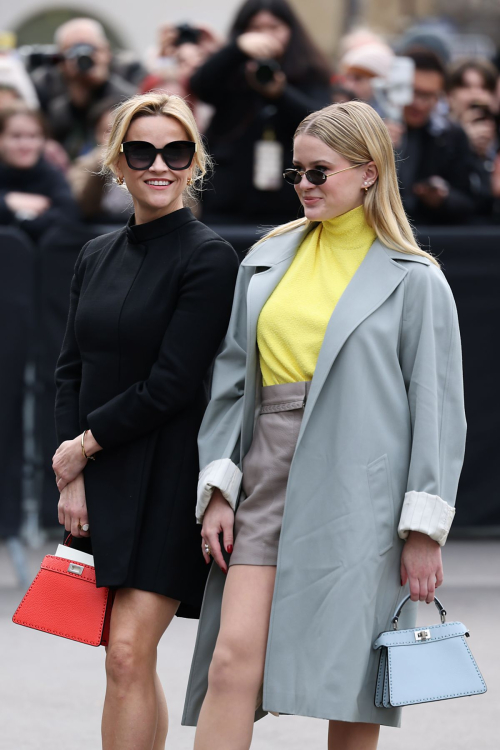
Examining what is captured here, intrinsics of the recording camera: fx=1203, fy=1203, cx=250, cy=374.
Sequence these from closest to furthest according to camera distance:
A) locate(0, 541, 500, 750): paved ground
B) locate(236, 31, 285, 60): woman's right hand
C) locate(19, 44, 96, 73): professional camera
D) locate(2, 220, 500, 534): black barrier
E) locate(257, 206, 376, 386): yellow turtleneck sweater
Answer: locate(257, 206, 376, 386): yellow turtleneck sweater
locate(0, 541, 500, 750): paved ground
locate(2, 220, 500, 534): black barrier
locate(236, 31, 285, 60): woman's right hand
locate(19, 44, 96, 73): professional camera

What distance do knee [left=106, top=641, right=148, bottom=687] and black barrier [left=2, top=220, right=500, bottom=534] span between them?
3406 mm

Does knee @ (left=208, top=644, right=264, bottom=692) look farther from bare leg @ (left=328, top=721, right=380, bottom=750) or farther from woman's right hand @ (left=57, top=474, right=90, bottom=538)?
woman's right hand @ (left=57, top=474, right=90, bottom=538)

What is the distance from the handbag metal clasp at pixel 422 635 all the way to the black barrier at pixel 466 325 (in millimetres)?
3673

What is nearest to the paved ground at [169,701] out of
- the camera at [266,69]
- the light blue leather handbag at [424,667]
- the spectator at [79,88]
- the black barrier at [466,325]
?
the black barrier at [466,325]

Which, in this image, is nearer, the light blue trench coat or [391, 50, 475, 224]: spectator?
the light blue trench coat

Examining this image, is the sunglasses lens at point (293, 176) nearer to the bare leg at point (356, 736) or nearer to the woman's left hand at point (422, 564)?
the woman's left hand at point (422, 564)

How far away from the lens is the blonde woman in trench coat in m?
2.88

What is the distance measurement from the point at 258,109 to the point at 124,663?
4.21 m

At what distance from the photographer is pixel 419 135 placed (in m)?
7.07

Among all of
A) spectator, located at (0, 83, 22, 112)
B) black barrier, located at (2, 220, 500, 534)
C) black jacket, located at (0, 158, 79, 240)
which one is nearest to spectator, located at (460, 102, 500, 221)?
black barrier, located at (2, 220, 500, 534)

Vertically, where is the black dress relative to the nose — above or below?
below

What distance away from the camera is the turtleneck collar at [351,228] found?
305cm

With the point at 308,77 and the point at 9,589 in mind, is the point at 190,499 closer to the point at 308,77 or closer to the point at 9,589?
the point at 9,589

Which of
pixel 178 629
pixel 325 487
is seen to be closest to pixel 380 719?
pixel 325 487
